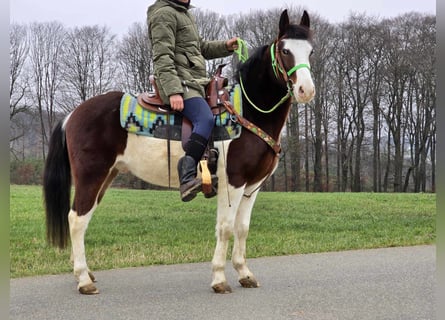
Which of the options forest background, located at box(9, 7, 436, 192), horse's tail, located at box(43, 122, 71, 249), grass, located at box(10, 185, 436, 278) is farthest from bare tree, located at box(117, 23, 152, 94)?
horse's tail, located at box(43, 122, 71, 249)

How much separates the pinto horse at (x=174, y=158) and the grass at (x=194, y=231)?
682mm

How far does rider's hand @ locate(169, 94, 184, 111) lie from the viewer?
4715mm

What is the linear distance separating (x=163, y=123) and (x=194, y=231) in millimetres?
4825

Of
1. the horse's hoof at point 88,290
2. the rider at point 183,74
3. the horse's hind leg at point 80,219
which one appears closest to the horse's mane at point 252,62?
the rider at point 183,74

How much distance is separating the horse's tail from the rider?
56.2 inches

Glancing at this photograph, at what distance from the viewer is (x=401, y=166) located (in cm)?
3475

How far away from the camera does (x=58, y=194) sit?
5281 mm

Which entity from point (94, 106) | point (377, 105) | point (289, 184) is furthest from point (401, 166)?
point (94, 106)

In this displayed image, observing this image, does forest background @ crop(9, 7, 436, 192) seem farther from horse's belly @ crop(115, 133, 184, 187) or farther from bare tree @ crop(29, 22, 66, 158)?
horse's belly @ crop(115, 133, 184, 187)

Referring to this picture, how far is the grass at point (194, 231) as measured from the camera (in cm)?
684

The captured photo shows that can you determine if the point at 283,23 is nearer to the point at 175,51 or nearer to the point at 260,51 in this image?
the point at 260,51

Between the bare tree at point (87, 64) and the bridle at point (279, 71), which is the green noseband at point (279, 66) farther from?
the bare tree at point (87, 64)

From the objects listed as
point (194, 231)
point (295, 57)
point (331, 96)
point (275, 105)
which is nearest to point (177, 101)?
point (275, 105)

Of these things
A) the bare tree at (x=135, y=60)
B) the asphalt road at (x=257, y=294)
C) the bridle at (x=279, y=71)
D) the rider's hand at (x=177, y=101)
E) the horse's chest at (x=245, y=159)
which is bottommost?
the asphalt road at (x=257, y=294)
